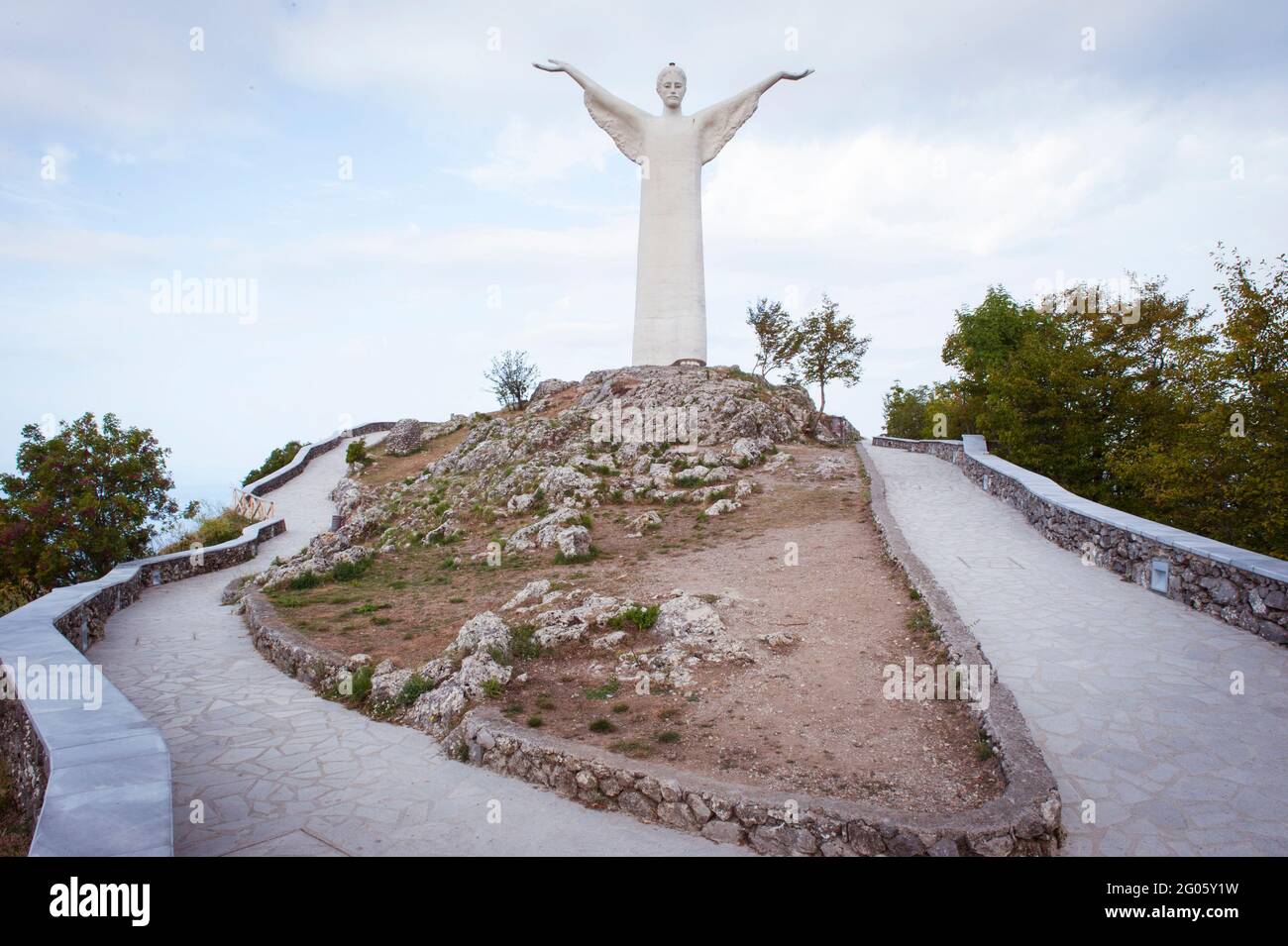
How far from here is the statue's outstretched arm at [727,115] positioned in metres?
27.3

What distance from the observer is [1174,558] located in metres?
9.30

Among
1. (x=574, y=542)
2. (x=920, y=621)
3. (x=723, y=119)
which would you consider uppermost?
(x=723, y=119)

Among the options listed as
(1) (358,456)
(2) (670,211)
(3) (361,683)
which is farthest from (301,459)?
(3) (361,683)

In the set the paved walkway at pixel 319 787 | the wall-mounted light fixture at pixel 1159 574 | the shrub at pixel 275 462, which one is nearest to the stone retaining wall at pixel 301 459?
the shrub at pixel 275 462

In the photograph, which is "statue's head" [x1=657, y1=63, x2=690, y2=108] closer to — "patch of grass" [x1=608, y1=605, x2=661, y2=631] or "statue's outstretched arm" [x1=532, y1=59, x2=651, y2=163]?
"statue's outstretched arm" [x1=532, y1=59, x2=651, y2=163]

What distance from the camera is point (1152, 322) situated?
24469 mm

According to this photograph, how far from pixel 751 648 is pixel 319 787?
4502 mm

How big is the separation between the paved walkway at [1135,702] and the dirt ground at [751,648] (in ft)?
2.46

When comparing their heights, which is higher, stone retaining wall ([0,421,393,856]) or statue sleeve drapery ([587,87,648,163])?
statue sleeve drapery ([587,87,648,163])

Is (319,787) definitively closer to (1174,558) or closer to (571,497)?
(1174,558)

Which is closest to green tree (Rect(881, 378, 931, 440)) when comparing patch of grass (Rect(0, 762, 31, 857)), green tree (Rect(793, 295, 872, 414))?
green tree (Rect(793, 295, 872, 414))

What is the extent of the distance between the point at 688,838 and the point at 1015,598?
6634mm

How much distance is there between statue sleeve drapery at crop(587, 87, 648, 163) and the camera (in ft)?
89.9

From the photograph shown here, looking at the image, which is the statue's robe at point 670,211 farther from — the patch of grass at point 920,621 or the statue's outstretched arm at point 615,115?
the patch of grass at point 920,621
